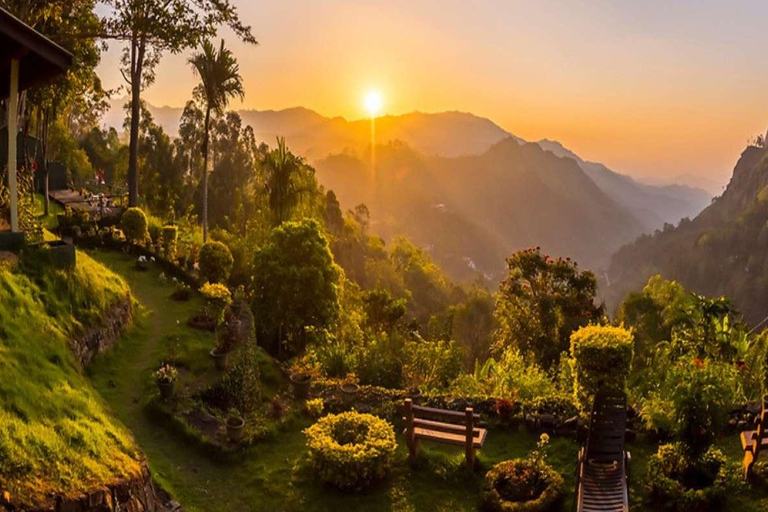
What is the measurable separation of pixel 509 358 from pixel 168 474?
41.0ft

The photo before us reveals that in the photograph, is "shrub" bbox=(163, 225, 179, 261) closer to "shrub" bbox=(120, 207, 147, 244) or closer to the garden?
"shrub" bbox=(120, 207, 147, 244)

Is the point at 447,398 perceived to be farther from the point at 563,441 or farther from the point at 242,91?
the point at 242,91

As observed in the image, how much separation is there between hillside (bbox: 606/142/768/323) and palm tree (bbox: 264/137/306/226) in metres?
90.4

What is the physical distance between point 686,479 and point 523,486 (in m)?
2.95

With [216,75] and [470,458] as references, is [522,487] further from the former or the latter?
[216,75]

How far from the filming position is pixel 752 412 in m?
13.5

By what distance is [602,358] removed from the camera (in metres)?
10.8

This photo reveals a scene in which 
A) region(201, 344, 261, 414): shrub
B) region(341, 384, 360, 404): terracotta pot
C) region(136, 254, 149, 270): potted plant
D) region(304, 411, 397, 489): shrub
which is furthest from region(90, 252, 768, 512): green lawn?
region(136, 254, 149, 270): potted plant

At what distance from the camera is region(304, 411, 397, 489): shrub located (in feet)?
38.1

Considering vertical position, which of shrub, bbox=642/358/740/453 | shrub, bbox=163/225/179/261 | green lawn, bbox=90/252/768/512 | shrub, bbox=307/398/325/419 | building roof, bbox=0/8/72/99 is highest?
building roof, bbox=0/8/72/99

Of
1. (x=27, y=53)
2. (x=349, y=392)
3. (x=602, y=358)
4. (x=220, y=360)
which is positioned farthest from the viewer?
(x=220, y=360)

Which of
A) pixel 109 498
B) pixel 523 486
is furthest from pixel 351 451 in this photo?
pixel 109 498

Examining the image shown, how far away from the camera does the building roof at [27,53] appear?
12.3 metres

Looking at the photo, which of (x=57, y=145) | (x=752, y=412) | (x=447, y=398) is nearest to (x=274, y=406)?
(x=447, y=398)
